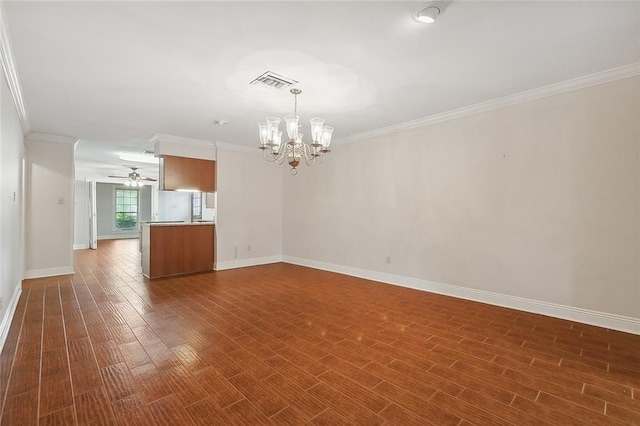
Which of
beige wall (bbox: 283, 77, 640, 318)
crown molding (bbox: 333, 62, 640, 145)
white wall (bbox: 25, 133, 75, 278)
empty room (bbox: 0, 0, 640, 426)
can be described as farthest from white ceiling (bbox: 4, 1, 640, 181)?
white wall (bbox: 25, 133, 75, 278)

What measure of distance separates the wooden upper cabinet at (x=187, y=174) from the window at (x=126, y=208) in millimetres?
9017

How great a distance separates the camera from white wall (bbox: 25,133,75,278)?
16.6ft

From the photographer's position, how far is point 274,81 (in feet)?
9.99

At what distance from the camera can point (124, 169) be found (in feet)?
30.4

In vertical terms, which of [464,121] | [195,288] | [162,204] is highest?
[464,121]

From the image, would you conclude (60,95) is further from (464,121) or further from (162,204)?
(162,204)

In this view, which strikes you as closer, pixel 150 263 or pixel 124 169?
pixel 150 263

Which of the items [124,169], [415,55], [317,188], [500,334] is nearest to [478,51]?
[415,55]

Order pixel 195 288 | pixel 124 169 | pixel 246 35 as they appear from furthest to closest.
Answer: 1. pixel 124 169
2. pixel 195 288
3. pixel 246 35

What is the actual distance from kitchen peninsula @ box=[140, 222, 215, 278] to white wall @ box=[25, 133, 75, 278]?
1419 millimetres

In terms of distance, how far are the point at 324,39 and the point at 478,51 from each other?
53.4 inches

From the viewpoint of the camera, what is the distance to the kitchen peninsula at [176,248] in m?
5.17

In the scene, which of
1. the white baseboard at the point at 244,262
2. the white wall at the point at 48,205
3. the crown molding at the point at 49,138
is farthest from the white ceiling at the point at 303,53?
the white baseboard at the point at 244,262

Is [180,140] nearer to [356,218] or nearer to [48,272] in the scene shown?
[48,272]
